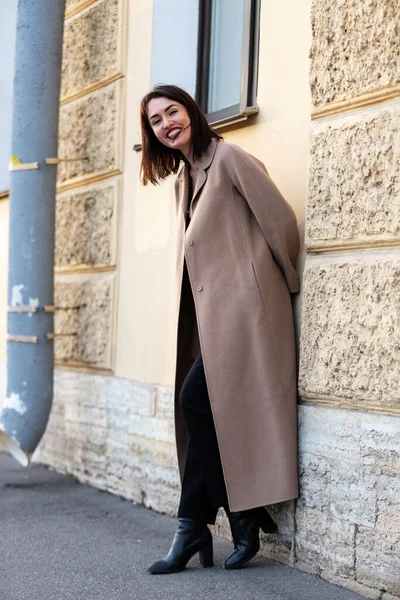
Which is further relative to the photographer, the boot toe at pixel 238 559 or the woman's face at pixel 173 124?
the woman's face at pixel 173 124

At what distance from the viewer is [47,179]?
533 cm

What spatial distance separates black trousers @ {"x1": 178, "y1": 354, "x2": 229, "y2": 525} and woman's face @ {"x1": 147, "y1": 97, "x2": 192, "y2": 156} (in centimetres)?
→ 86

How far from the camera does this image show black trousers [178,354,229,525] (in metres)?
3.49

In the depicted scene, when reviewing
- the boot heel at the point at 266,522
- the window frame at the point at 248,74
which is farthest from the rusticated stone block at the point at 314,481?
the window frame at the point at 248,74

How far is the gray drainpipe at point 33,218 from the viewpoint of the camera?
5289 millimetres

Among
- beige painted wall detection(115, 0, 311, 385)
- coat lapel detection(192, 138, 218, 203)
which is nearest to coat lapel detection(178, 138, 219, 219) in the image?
coat lapel detection(192, 138, 218, 203)

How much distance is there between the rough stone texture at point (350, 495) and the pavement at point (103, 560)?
11cm

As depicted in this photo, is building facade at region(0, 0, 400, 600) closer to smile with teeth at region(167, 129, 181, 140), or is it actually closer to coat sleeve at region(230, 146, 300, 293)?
coat sleeve at region(230, 146, 300, 293)

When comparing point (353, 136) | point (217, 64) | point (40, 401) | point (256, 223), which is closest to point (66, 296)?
point (40, 401)

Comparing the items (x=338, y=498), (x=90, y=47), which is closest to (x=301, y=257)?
(x=338, y=498)

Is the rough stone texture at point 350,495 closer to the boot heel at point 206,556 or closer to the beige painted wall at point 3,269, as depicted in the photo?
the boot heel at point 206,556

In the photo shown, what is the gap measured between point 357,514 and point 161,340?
1.67m

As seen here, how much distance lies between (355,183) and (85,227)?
2467 millimetres

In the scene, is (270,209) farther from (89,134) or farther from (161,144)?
(89,134)
